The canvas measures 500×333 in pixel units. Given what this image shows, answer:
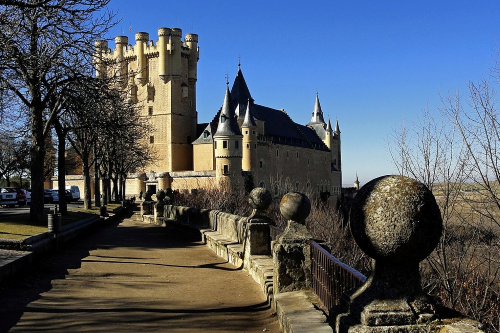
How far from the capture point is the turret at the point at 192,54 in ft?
239

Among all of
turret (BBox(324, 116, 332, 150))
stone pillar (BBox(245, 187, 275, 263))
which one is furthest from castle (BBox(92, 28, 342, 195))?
stone pillar (BBox(245, 187, 275, 263))

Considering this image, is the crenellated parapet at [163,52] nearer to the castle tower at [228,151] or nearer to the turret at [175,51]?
the turret at [175,51]

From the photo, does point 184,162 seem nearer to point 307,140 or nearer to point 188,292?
point 307,140

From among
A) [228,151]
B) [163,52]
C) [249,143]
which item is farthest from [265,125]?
[163,52]

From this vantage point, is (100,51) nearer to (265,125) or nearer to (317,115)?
(265,125)

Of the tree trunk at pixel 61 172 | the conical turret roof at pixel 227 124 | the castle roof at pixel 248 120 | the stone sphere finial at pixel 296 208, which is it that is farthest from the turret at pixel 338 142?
the stone sphere finial at pixel 296 208

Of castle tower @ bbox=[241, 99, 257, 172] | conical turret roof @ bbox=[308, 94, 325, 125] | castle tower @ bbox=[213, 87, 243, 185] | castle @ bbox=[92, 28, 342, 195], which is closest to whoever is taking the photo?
castle tower @ bbox=[213, 87, 243, 185]

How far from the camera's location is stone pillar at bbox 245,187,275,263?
8.85 meters

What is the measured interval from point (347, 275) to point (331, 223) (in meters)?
14.3

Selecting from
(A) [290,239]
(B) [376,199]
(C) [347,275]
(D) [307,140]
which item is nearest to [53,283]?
(A) [290,239]

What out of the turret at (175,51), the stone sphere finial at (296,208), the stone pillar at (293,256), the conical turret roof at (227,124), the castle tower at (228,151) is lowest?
the stone pillar at (293,256)

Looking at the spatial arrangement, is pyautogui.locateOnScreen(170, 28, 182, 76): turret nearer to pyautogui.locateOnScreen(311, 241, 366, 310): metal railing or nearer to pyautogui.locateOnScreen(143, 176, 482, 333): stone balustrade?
pyautogui.locateOnScreen(311, 241, 366, 310): metal railing

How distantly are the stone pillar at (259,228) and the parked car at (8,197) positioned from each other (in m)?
29.5

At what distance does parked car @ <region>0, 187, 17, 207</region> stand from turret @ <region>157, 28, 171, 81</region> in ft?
126
